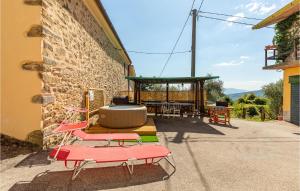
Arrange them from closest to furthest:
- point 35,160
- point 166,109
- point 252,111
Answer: point 35,160
point 166,109
point 252,111

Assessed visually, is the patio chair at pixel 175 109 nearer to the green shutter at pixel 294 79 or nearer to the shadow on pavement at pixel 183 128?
the shadow on pavement at pixel 183 128

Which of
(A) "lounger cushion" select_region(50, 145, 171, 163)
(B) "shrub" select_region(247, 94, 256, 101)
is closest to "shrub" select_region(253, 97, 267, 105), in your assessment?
(B) "shrub" select_region(247, 94, 256, 101)

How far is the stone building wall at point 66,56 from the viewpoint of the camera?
484cm

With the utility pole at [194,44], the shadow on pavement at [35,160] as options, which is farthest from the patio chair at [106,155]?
the utility pole at [194,44]

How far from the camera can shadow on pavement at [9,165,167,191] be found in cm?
310

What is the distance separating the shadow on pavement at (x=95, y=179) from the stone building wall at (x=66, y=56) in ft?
5.24

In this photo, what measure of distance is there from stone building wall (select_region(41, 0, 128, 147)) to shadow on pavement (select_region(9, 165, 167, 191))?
5.24ft

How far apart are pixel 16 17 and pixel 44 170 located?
3.46 m

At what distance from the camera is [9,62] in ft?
14.9

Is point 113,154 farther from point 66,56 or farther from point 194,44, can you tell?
point 194,44

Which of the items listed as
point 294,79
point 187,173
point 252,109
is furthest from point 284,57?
point 187,173

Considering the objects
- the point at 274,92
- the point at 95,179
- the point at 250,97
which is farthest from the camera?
the point at 274,92

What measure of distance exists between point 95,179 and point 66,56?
4027 millimetres

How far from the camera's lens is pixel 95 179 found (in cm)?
340
